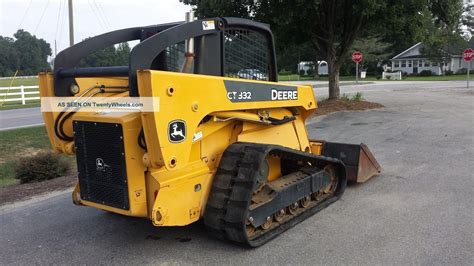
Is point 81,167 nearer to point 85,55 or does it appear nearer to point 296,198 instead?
point 85,55

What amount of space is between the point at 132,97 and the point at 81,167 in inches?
42.8

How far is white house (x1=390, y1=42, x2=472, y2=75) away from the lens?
213ft

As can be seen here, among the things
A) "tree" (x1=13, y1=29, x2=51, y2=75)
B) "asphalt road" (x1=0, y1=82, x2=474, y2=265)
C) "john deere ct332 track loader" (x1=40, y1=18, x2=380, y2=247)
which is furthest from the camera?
"tree" (x1=13, y1=29, x2=51, y2=75)

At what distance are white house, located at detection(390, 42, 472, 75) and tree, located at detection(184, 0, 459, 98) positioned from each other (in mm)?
51023

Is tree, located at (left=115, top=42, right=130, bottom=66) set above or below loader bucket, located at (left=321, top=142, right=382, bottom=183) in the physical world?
above

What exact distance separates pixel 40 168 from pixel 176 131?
502 cm

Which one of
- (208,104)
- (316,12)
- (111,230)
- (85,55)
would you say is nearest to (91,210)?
(111,230)

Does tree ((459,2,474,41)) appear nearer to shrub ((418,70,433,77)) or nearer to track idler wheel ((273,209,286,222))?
shrub ((418,70,433,77))

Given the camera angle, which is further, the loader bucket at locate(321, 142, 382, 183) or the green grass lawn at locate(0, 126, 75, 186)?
the green grass lawn at locate(0, 126, 75, 186)

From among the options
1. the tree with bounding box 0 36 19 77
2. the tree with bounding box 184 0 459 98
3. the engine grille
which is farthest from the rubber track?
the tree with bounding box 0 36 19 77

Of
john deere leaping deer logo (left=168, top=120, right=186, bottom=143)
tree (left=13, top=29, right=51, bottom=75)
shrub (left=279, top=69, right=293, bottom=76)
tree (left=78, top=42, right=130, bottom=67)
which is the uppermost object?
tree (left=13, top=29, right=51, bottom=75)

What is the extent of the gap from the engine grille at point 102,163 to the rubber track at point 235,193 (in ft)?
2.69

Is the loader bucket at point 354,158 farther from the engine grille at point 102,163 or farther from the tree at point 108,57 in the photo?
the engine grille at point 102,163

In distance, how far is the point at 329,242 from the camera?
4.46 meters
